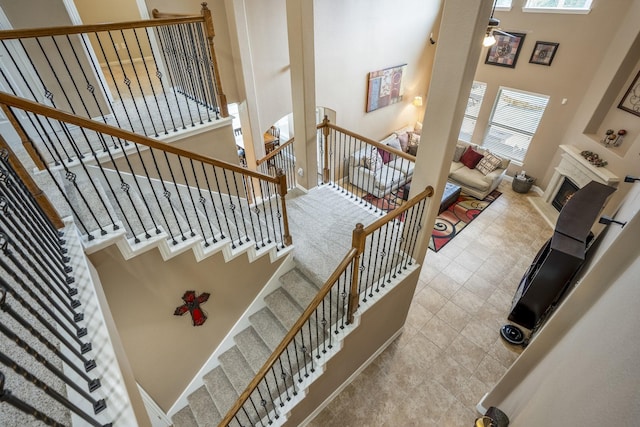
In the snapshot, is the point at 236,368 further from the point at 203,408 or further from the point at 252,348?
the point at 203,408

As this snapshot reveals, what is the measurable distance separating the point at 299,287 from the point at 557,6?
24.3ft

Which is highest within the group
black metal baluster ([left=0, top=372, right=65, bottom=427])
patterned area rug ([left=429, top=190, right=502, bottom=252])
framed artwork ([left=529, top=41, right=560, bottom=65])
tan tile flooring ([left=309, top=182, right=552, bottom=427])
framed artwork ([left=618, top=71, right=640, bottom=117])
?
framed artwork ([left=529, top=41, right=560, bottom=65])

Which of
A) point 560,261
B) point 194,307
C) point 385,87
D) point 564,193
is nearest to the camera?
point 194,307

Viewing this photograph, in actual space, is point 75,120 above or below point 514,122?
above

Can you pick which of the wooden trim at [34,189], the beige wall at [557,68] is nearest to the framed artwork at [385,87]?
the beige wall at [557,68]

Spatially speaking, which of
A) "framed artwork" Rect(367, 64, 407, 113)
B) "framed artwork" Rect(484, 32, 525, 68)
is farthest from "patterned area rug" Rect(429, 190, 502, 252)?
"framed artwork" Rect(367, 64, 407, 113)

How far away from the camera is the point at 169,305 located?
9.96ft

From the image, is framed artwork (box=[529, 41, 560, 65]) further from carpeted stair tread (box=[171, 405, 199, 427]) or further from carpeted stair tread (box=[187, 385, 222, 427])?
carpeted stair tread (box=[171, 405, 199, 427])

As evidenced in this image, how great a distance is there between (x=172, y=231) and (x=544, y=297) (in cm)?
438

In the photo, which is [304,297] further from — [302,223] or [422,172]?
[422,172]

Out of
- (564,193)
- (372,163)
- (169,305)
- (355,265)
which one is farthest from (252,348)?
(564,193)

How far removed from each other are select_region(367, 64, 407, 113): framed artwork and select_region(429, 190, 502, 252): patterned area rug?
3083 millimetres

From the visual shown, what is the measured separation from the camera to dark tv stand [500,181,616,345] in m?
3.38

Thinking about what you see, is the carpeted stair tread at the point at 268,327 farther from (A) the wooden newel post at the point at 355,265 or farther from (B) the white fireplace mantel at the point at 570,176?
(B) the white fireplace mantel at the point at 570,176
